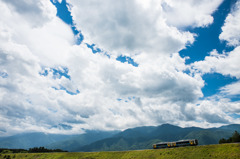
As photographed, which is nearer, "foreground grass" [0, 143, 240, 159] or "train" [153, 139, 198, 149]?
"foreground grass" [0, 143, 240, 159]

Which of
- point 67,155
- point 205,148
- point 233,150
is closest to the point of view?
point 233,150

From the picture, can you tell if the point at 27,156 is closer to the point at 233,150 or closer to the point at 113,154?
the point at 113,154

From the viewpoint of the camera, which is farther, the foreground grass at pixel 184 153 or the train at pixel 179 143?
the train at pixel 179 143

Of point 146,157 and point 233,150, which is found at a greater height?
point 233,150

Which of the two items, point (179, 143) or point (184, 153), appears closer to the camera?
point (184, 153)

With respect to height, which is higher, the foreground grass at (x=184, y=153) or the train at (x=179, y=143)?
the train at (x=179, y=143)

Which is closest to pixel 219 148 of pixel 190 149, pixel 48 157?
pixel 190 149

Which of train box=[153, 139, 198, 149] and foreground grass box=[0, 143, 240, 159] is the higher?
train box=[153, 139, 198, 149]

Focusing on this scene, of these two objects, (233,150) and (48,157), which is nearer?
(233,150)

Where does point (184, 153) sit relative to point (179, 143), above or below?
below

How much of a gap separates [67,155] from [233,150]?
368ft

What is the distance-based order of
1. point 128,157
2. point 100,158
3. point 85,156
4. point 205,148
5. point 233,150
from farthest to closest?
point 85,156 → point 100,158 → point 128,157 → point 205,148 → point 233,150

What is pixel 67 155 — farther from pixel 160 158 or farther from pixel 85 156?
pixel 160 158

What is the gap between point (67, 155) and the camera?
123938 mm
